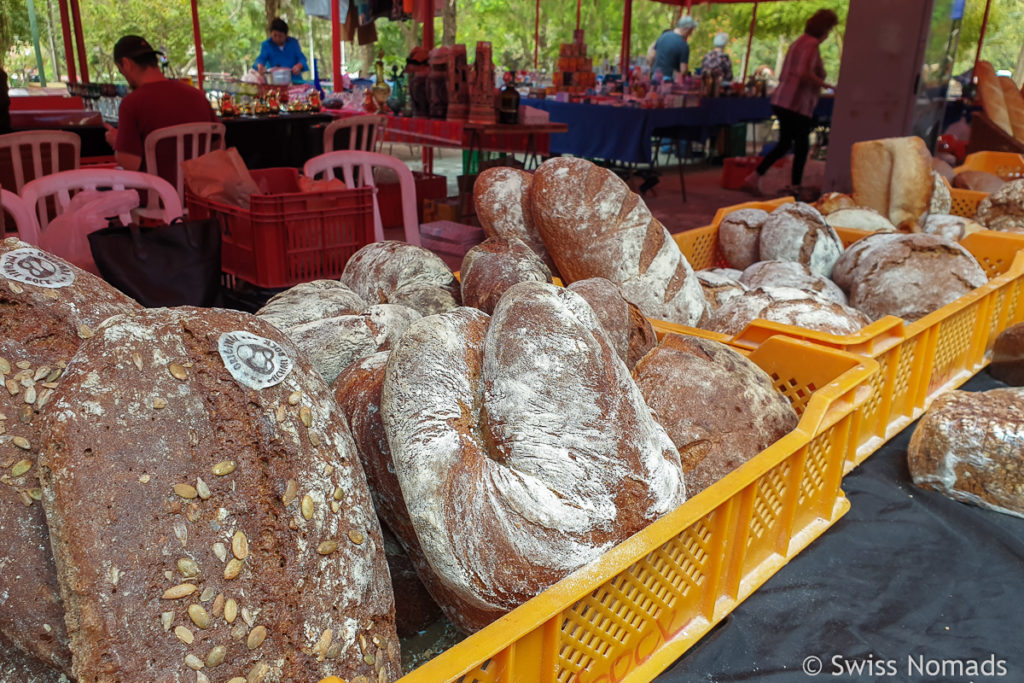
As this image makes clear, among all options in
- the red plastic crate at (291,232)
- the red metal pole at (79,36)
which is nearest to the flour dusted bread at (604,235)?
the red plastic crate at (291,232)

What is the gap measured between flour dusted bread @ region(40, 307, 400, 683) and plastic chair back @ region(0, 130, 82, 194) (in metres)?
3.25

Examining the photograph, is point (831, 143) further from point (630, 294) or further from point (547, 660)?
point (547, 660)

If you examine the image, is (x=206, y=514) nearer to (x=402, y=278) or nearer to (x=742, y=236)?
(x=402, y=278)

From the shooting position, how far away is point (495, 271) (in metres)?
1.51

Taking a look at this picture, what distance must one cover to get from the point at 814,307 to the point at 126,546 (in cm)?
160

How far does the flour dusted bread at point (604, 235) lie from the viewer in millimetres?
1816

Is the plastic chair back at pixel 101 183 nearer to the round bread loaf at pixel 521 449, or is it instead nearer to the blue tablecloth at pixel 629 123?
the round bread loaf at pixel 521 449

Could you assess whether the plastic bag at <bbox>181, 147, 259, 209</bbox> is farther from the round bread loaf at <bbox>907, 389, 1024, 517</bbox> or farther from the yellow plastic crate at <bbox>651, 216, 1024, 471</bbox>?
the round bread loaf at <bbox>907, 389, 1024, 517</bbox>

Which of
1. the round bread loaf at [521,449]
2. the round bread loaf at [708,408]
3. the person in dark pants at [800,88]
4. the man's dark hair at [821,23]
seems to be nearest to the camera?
the round bread loaf at [521,449]

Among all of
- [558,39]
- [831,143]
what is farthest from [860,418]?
[558,39]

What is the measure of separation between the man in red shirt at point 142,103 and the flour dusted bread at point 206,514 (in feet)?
10.7

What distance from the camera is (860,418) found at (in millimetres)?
1593

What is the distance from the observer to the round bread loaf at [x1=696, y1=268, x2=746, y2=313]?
2.11 metres

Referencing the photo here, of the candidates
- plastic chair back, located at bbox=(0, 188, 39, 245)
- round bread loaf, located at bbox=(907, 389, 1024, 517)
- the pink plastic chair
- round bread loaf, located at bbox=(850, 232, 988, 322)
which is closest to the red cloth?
the pink plastic chair
